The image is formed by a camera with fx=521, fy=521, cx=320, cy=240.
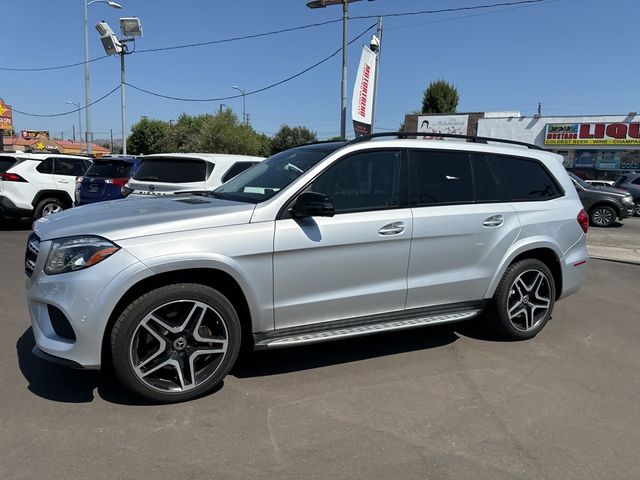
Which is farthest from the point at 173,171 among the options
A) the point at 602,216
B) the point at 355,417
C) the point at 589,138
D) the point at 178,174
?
the point at 589,138

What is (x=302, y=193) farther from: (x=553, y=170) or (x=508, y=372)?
(x=553, y=170)

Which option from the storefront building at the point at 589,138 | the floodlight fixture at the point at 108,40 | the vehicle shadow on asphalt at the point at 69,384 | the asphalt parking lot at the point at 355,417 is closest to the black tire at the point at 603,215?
the asphalt parking lot at the point at 355,417

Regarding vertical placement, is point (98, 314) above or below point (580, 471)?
above

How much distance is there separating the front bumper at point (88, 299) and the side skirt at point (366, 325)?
100cm

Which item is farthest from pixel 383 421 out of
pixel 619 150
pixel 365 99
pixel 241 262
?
pixel 619 150

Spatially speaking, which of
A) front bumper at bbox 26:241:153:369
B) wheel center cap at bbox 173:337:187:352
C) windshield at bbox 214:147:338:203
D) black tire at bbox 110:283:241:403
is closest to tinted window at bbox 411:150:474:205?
windshield at bbox 214:147:338:203

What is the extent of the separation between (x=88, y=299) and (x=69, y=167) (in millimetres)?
10132

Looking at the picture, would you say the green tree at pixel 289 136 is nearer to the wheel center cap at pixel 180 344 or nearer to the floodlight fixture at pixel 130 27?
the floodlight fixture at pixel 130 27

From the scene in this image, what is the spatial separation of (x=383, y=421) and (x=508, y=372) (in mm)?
1413

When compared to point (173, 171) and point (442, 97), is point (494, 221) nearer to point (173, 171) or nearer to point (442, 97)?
point (173, 171)

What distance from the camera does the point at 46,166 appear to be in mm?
11516

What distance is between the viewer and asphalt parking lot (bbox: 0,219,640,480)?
284 cm

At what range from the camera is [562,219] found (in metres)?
5.03

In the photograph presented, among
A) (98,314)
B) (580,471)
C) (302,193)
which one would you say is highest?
(302,193)
